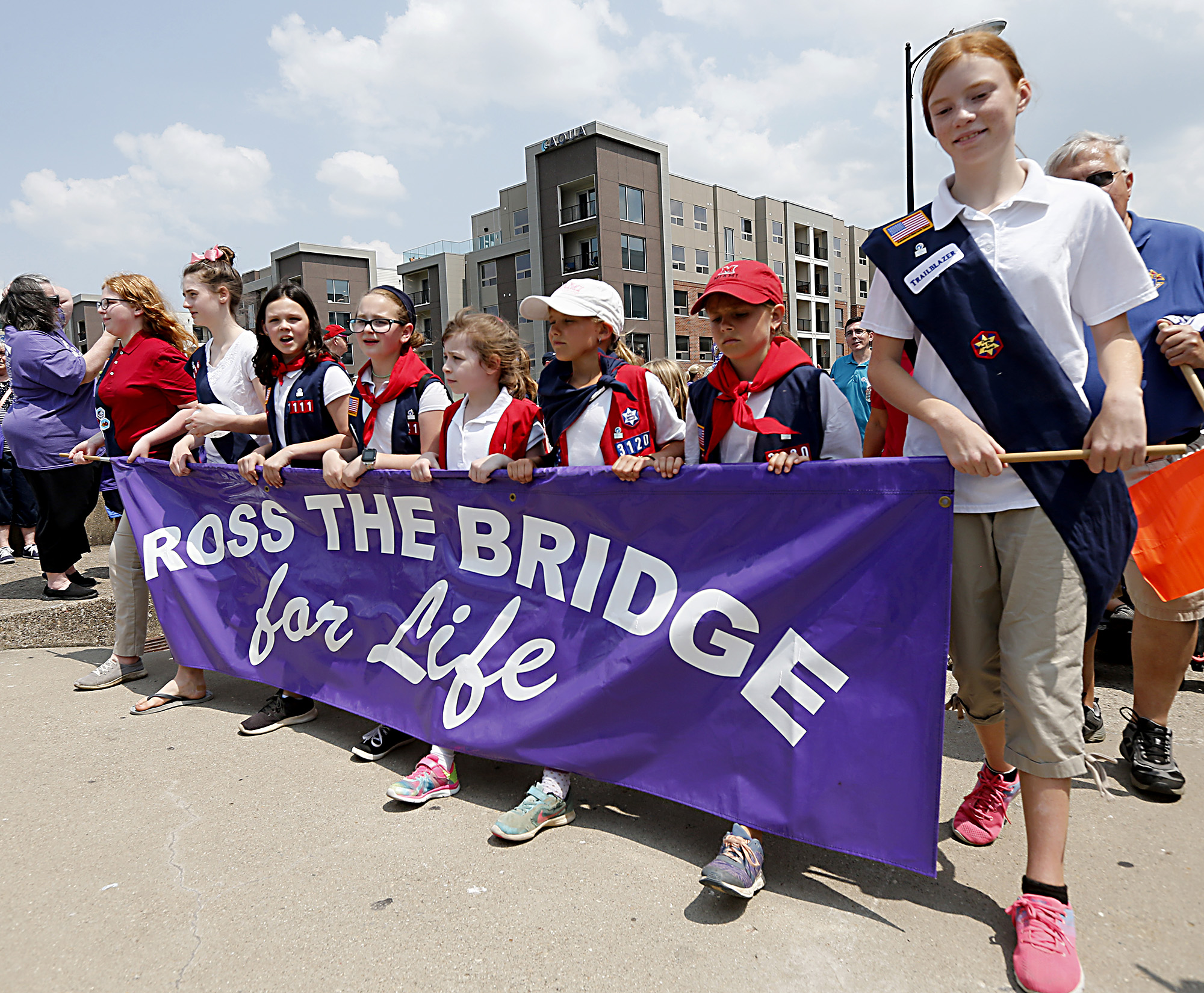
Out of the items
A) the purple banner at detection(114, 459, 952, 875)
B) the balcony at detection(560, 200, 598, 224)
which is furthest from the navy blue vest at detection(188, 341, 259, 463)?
the balcony at detection(560, 200, 598, 224)

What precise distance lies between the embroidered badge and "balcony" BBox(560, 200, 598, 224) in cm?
4086

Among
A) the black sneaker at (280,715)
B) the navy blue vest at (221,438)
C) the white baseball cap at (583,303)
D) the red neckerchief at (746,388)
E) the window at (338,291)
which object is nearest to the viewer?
the red neckerchief at (746,388)

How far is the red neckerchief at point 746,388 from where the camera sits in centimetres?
264

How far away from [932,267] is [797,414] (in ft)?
2.19

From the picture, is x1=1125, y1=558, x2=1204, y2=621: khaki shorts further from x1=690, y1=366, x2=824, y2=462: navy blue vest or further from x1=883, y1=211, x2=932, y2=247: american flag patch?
x1=883, y1=211, x2=932, y2=247: american flag patch

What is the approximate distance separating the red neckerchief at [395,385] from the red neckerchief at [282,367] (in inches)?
11.7

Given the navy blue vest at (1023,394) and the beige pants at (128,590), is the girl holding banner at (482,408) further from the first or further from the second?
the beige pants at (128,590)

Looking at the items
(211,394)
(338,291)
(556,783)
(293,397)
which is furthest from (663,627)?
(338,291)

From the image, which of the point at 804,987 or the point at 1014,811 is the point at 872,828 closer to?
the point at 804,987

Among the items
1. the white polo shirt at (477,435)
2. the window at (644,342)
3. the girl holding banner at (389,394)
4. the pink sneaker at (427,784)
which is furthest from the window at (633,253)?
the pink sneaker at (427,784)

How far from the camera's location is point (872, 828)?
221 cm

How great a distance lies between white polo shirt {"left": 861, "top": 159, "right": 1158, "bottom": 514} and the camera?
6.70 feet

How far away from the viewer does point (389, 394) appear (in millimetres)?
3768

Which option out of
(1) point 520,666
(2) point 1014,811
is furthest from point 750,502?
(2) point 1014,811
